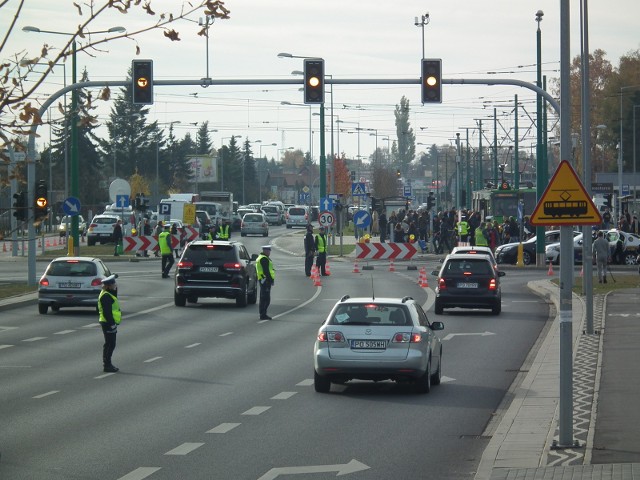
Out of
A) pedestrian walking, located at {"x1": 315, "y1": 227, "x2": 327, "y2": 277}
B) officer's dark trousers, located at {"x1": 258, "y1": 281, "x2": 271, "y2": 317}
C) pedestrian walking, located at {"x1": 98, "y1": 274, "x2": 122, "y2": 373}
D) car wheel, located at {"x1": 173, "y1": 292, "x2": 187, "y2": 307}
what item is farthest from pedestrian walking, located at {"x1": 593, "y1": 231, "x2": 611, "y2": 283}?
pedestrian walking, located at {"x1": 98, "y1": 274, "x2": 122, "y2": 373}

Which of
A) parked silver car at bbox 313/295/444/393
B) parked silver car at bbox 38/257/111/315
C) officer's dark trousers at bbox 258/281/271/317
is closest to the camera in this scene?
parked silver car at bbox 313/295/444/393

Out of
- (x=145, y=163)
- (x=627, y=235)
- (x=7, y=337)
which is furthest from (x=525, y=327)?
(x=145, y=163)

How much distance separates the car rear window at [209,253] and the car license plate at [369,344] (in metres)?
17.3

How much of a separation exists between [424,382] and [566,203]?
5.88m

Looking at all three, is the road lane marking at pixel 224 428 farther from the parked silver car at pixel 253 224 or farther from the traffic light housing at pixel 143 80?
the parked silver car at pixel 253 224

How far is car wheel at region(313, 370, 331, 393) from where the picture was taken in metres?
18.3

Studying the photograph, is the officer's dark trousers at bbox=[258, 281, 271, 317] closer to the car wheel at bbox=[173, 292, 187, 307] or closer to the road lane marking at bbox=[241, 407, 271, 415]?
the car wheel at bbox=[173, 292, 187, 307]

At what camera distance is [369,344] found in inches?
709

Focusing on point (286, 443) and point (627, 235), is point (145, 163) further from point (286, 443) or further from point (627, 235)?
point (286, 443)

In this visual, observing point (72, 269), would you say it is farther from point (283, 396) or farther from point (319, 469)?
point (319, 469)

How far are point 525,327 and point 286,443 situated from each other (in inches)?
650

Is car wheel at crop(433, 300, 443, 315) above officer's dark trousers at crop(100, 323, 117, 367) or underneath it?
underneath

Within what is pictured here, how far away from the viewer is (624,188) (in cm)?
8350

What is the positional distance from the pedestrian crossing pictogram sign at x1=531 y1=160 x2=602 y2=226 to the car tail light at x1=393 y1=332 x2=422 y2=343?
17.2 feet
